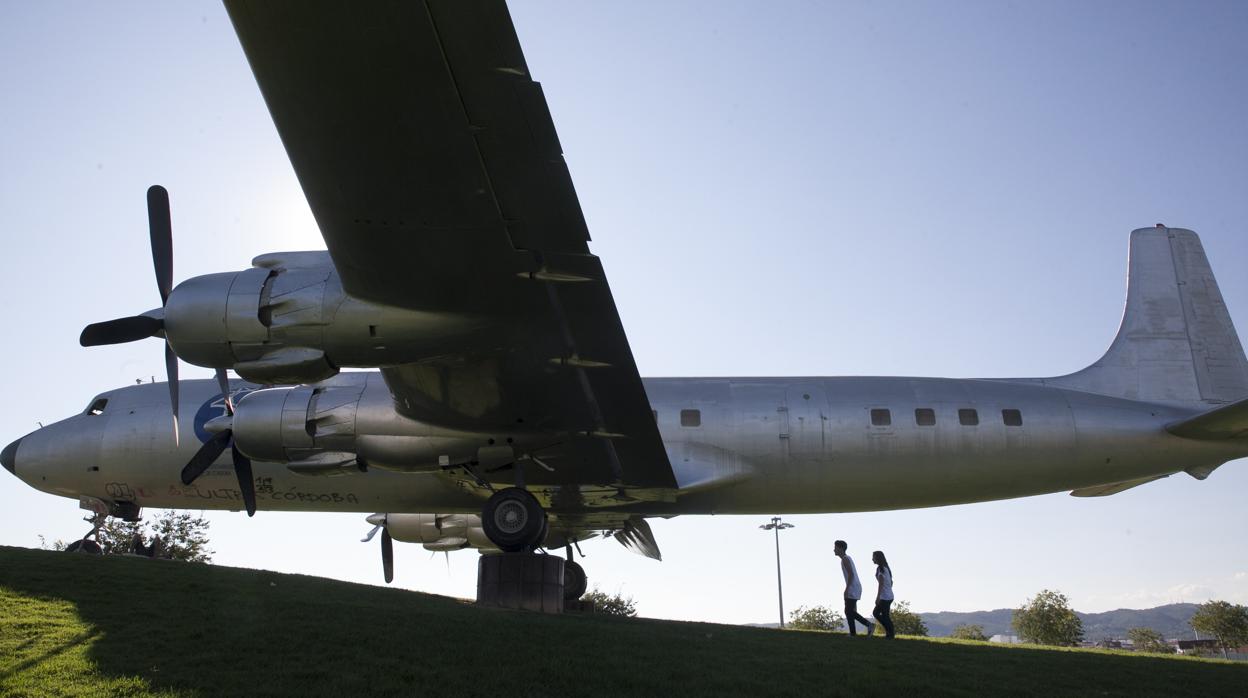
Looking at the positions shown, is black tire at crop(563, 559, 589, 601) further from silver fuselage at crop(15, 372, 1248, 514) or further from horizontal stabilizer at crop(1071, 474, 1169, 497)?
horizontal stabilizer at crop(1071, 474, 1169, 497)

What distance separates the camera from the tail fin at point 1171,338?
16.4 m

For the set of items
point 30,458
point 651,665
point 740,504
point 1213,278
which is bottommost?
point 651,665

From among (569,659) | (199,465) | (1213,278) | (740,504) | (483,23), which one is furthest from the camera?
(1213,278)

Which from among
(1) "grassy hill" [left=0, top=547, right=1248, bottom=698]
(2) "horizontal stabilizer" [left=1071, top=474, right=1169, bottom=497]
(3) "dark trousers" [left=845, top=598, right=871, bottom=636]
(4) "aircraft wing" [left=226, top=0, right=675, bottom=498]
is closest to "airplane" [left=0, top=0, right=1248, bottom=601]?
(4) "aircraft wing" [left=226, top=0, right=675, bottom=498]

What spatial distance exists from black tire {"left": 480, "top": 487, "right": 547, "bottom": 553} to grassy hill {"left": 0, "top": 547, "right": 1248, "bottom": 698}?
1.34 metres

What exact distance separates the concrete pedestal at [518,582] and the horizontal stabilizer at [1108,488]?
10.1 meters

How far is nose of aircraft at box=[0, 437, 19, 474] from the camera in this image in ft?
59.9

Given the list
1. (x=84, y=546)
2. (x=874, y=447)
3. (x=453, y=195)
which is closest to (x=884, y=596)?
(x=874, y=447)

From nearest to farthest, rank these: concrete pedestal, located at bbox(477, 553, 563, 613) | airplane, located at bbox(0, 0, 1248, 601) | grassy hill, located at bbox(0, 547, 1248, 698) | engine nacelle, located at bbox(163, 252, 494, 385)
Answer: grassy hill, located at bbox(0, 547, 1248, 698), airplane, located at bbox(0, 0, 1248, 601), engine nacelle, located at bbox(163, 252, 494, 385), concrete pedestal, located at bbox(477, 553, 563, 613)

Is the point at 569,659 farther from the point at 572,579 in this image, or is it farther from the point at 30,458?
the point at 30,458

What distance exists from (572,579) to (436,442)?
21.6 feet

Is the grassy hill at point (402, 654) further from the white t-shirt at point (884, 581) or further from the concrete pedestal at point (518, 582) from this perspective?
the white t-shirt at point (884, 581)

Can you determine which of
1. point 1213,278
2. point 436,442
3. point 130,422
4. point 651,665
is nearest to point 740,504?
point 436,442

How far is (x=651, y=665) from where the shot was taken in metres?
8.81
